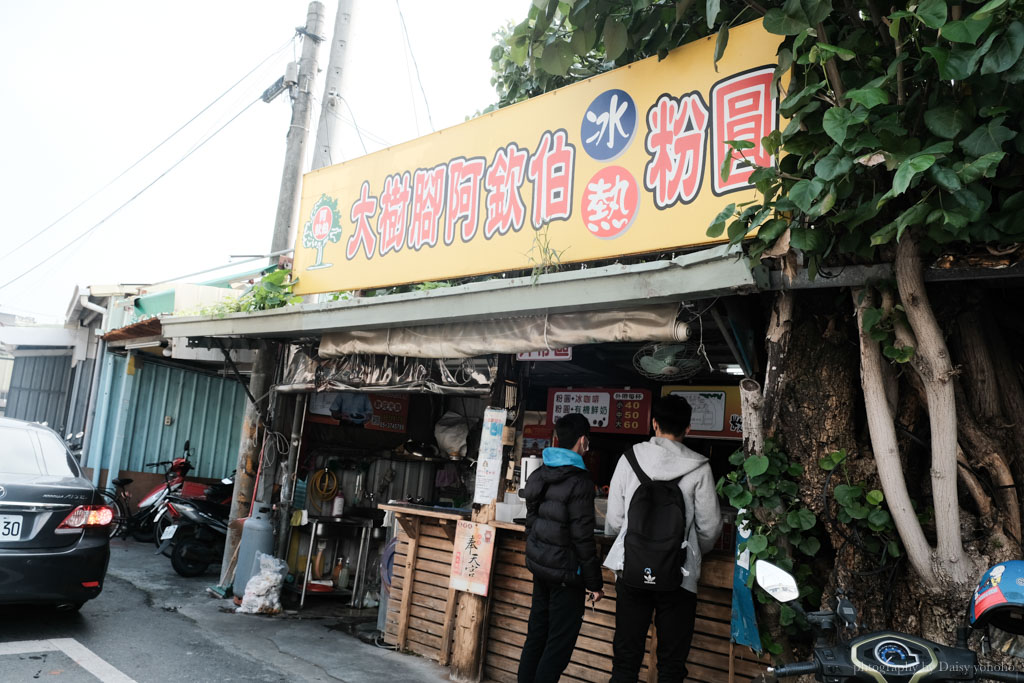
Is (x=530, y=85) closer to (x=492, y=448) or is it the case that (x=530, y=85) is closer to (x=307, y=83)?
(x=492, y=448)

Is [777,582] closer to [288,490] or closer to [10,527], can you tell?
[10,527]

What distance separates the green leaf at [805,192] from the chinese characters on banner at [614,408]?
5329 millimetres

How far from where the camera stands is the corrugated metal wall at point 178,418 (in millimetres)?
12414

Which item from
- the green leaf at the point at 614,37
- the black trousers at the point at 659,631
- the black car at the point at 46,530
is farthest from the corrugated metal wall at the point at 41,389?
the green leaf at the point at 614,37

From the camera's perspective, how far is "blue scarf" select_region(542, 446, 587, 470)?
4.95 m

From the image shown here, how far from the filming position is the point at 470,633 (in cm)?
586

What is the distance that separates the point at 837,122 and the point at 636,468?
2.39 meters

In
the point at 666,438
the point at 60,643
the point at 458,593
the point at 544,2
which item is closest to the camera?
the point at 544,2

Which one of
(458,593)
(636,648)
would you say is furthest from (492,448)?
(636,648)

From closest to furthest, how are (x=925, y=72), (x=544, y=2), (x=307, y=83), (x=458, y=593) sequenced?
(x=925, y=72) < (x=544, y=2) < (x=458, y=593) < (x=307, y=83)

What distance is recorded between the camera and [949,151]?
304 cm

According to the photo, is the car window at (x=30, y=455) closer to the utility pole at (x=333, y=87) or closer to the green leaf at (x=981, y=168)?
the utility pole at (x=333, y=87)

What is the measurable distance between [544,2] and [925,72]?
2153mm

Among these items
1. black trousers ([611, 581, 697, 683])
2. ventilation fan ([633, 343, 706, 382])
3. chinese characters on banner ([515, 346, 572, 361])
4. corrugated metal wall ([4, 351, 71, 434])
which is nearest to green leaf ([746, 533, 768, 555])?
black trousers ([611, 581, 697, 683])
